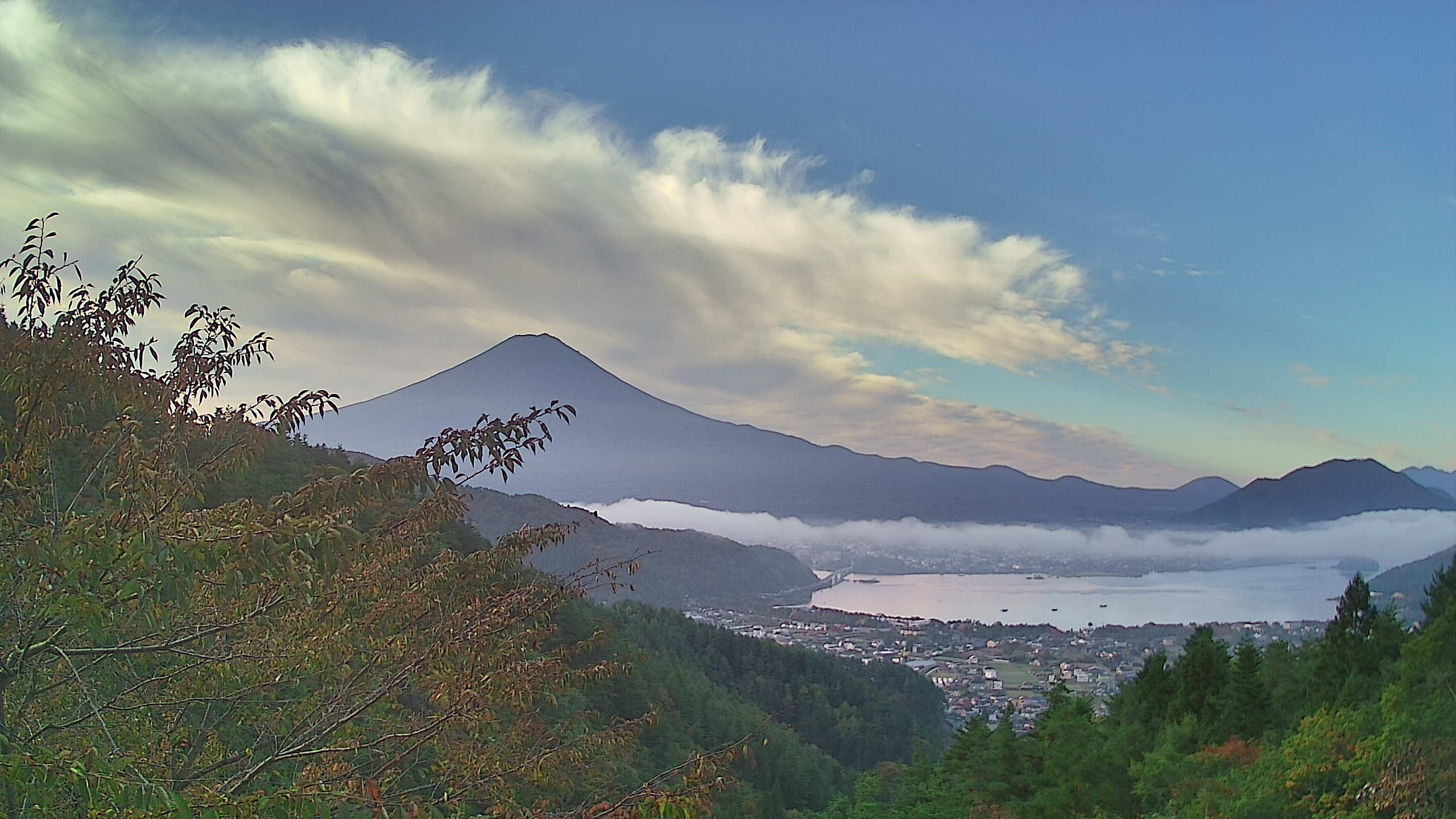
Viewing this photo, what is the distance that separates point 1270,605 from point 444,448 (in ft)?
255

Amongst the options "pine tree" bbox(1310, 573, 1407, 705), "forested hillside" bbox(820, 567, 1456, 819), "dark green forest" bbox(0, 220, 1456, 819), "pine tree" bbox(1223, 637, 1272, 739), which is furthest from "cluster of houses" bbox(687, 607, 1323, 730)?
"dark green forest" bbox(0, 220, 1456, 819)

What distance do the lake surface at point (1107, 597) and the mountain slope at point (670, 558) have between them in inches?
202

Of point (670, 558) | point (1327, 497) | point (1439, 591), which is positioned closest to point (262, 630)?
point (1439, 591)

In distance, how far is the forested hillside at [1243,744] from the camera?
7406 mm

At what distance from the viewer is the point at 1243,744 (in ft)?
40.5

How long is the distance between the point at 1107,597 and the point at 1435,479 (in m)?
92.1

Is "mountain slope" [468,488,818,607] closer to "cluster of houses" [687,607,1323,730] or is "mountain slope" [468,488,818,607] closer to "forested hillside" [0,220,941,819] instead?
"cluster of houses" [687,607,1323,730]

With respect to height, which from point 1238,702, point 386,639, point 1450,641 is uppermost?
point 386,639

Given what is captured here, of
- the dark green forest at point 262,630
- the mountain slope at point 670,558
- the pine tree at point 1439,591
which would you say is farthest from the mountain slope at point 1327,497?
the dark green forest at point 262,630

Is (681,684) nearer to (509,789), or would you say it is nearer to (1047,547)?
(509,789)

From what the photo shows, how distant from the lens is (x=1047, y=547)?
110 m

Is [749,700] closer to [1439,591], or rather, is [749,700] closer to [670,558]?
[1439,591]

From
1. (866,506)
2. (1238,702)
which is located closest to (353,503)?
(1238,702)

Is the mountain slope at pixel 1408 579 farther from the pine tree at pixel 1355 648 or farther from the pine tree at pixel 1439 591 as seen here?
the pine tree at pixel 1355 648
